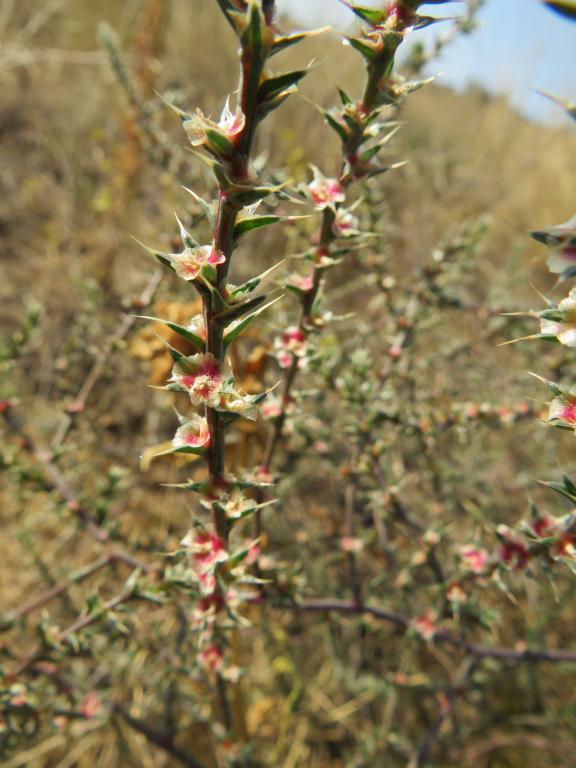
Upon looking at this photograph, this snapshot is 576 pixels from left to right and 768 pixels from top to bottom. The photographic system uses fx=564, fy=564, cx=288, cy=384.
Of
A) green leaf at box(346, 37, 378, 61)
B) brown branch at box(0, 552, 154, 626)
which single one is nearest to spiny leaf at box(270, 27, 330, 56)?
green leaf at box(346, 37, 378, 61)

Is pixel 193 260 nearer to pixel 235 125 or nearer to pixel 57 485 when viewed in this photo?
pixel 235 125

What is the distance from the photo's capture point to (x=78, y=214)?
455 cm

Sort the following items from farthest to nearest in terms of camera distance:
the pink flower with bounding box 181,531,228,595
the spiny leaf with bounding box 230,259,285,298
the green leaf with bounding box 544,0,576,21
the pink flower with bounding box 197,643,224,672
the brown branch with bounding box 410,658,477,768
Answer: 1. the brown branch with bounding box 410,658,477,768
2. the pink flower with bounding box 197,643,224,672
3. the pink flower with bounding box 181,531,228,595
4. the spiny leaf with bounding box 230,259,285,298
5. the green leaf with bounding box 544,0,576,21

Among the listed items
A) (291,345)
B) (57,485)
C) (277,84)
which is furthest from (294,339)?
(57,485)

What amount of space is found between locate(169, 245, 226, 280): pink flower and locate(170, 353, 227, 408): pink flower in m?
0.11

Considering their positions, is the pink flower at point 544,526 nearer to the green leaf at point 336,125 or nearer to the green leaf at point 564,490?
the green leaf at point 564,490

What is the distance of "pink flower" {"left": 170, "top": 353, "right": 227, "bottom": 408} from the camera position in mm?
729

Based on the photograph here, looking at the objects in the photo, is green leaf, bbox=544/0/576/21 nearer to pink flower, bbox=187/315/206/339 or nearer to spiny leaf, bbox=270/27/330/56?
spiny leaf, bbox=270/27/330/56

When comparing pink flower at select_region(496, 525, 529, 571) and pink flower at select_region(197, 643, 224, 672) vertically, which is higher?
pink flower at select_region(496, 525, 529, 571)

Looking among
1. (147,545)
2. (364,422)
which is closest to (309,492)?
(147,545)

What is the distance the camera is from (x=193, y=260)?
2.23ft

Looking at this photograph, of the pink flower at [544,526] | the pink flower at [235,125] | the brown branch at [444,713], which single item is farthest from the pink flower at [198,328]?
the brown branch at [444,713]

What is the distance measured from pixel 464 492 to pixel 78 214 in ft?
12.2

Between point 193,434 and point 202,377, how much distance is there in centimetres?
12
